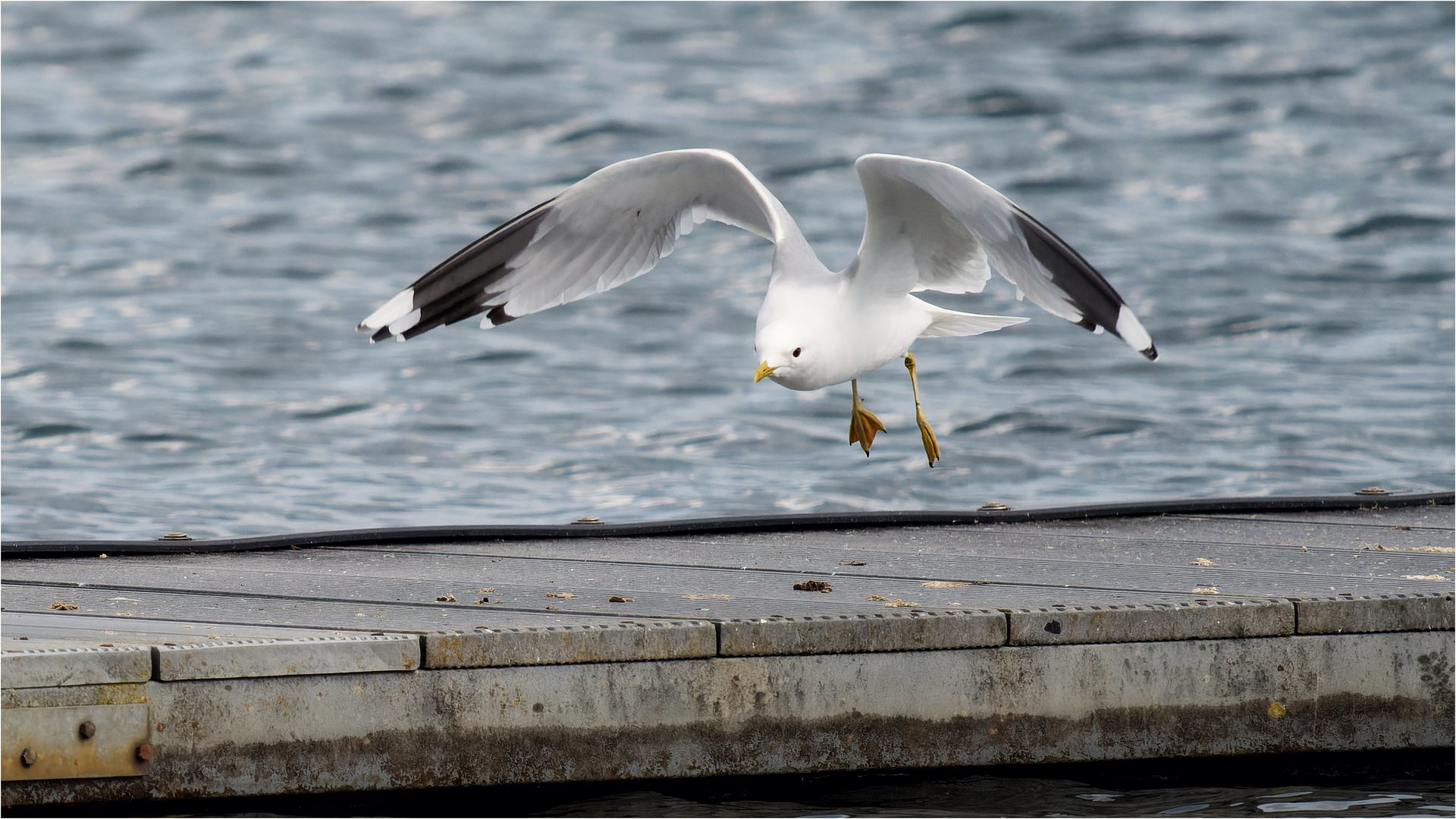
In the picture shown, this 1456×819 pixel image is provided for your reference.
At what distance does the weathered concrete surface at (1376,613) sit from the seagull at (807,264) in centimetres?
92

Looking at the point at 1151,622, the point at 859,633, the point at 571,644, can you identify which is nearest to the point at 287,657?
the point at 571,644

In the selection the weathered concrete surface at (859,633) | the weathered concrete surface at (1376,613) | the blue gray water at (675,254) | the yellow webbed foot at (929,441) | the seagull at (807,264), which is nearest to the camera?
the weathered concrete surface at (859,633)

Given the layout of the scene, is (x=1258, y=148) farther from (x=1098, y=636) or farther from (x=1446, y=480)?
(x=1098, y=636)

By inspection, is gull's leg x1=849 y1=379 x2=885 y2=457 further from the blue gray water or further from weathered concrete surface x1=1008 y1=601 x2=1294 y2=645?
the blue gray water

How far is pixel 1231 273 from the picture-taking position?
19.4 meters

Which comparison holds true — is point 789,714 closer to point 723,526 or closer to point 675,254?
point 723,526

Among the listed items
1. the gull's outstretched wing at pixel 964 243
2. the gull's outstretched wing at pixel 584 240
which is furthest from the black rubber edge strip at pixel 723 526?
the gull's outstretched wing at pixel 964 243

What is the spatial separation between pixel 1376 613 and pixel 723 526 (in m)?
2.42

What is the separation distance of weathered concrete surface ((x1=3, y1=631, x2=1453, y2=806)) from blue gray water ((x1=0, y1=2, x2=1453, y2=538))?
144 inches

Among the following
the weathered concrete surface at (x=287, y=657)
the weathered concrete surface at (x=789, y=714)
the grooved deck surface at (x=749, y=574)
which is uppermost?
the grooved deck surface at (x=749, y=574)

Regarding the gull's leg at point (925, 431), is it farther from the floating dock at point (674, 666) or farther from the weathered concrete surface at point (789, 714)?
the weathered concrete surface at point (789, 714)

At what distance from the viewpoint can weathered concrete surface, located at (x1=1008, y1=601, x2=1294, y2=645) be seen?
5.15 meters

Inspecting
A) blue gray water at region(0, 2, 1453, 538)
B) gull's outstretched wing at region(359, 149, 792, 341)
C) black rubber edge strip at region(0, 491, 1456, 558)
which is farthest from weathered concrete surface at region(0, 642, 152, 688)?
blue gray water at region(0, 2, 1453, 538)

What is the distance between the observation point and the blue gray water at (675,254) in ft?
41.1
